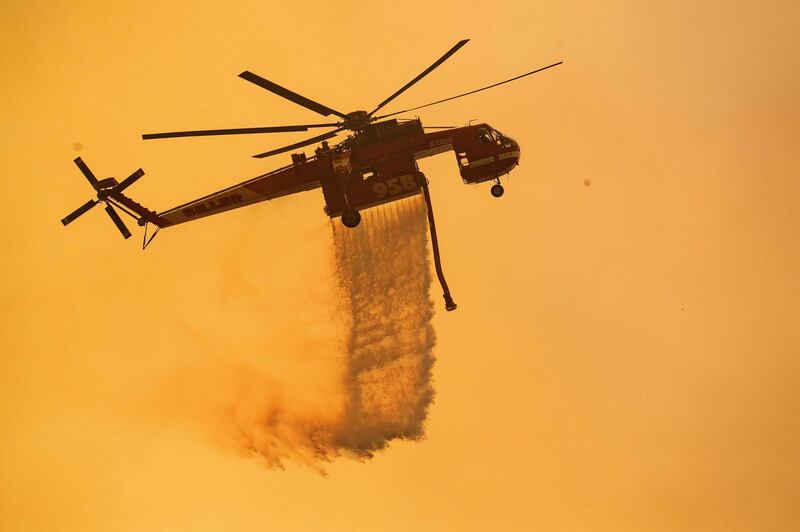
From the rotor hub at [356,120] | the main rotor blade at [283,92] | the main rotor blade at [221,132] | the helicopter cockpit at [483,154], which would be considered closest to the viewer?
the main rotor blade at [283,92]

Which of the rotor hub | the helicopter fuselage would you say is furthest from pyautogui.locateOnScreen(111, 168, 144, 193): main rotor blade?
the rotor hub

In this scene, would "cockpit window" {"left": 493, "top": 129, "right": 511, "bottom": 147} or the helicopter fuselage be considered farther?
"cockpit window" {"left": 493, "top": 129, "right": 511, "bottom": 147}

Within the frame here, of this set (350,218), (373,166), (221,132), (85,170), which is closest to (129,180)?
(85,170)

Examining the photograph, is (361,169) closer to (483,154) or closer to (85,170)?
(483,154)

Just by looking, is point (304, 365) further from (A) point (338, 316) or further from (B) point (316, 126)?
(B) point (316, 126)

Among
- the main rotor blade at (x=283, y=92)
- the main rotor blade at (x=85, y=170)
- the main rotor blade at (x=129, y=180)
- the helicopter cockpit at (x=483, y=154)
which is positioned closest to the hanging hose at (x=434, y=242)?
the helicopter cockpit at (x=483, y=154)

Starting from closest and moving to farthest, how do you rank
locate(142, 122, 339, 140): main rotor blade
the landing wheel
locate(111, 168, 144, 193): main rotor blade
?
locate(142, 122, 339, 140): main rotor blade
locate(111, 168, 144, 193): main rotor blade
the landing wheel

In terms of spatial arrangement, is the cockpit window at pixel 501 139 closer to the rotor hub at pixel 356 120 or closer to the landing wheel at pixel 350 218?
the rotor hub at pixel 356 120

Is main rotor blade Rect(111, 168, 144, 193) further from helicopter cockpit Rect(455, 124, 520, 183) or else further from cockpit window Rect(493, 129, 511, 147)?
cockpit window Rect(493, 129, 511, 147)
